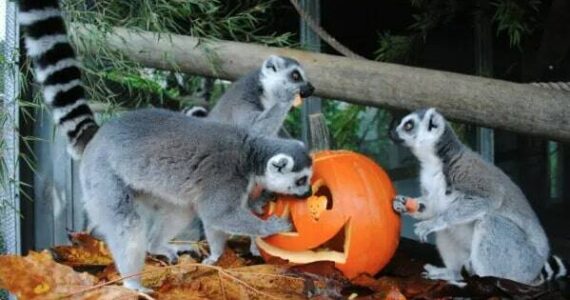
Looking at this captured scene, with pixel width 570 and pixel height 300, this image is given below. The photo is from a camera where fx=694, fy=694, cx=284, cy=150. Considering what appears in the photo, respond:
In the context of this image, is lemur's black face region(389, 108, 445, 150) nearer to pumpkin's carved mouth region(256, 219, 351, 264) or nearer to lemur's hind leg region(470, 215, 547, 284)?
lemur's hind leg region(470, 215, 547, 284)

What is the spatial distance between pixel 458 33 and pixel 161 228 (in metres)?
4.27

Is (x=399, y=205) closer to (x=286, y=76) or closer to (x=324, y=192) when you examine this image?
(x=324, y=192)

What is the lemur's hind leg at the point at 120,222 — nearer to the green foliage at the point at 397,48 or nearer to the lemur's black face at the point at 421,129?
the lemur's black face at the point at 421,129

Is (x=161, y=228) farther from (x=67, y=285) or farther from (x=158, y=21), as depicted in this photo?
(x=158, y=21)

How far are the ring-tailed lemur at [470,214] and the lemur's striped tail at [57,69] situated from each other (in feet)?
5.84

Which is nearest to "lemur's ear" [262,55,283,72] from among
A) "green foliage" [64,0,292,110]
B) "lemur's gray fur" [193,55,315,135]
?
"lemur's gray fur" [193,55,315,135]

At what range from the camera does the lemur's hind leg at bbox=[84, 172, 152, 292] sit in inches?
131

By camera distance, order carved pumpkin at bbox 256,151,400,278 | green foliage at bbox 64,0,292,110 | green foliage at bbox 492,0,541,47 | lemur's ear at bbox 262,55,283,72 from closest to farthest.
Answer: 1. carved pumpkin at bbox 256,151,400,278
2. green foliage at bbox 64,0,292,110
3. lemur's ear at bbox 262,55,283,72
4. green foliage at bbox 492,0,541,47

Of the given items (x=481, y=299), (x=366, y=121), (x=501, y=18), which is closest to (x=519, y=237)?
(x=481, y=299)

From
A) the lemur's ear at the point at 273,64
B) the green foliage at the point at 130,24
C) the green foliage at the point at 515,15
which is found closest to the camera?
the green foliage at the point at 130,24

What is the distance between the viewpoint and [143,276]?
3.48m

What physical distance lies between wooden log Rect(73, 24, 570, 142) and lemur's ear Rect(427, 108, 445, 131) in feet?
1.09

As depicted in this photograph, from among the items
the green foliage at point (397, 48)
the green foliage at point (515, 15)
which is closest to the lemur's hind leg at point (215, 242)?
the green foliage at point (515, 15)

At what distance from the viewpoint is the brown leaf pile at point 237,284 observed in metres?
2.91
